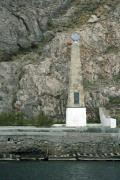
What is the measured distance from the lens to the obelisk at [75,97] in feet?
224

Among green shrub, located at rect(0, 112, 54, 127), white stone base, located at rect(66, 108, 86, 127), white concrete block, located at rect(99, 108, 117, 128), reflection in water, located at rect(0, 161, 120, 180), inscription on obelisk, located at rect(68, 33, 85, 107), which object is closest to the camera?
reflection in water, located at rect(0, 161, 120, 180)

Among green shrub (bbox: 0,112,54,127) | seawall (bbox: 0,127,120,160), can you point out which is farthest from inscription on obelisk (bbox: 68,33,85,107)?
seawall (bbox: 0,127,120,160)

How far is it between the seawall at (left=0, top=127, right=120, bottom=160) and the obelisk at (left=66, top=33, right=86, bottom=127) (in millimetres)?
4888

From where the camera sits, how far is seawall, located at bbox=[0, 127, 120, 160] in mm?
62188

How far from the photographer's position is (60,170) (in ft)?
177

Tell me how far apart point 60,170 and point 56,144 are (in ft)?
29.2

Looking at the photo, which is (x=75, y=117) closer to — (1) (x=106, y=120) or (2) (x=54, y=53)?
(1) (x=106, y=120)

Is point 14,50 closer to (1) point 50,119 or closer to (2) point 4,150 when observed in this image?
(1) point 50,119

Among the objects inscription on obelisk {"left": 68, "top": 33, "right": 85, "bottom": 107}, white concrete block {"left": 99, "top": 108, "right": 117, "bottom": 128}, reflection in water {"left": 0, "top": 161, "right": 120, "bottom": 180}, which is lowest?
reflection in water {"left": 0, "top": 161, "right": 120, "bottom": 180}

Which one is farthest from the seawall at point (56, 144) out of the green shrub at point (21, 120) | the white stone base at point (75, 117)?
the green shrub at point (21, 120)

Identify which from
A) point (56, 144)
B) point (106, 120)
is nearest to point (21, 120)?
point (106, 120)

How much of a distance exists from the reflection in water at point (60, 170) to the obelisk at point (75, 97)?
9.55 metres

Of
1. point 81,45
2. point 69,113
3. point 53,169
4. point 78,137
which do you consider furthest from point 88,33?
point 53,169

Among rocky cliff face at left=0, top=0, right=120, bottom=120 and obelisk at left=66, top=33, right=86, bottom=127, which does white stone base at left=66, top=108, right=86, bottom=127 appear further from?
rocky cliff face at left=0, top=0, right=120, bottom=120
